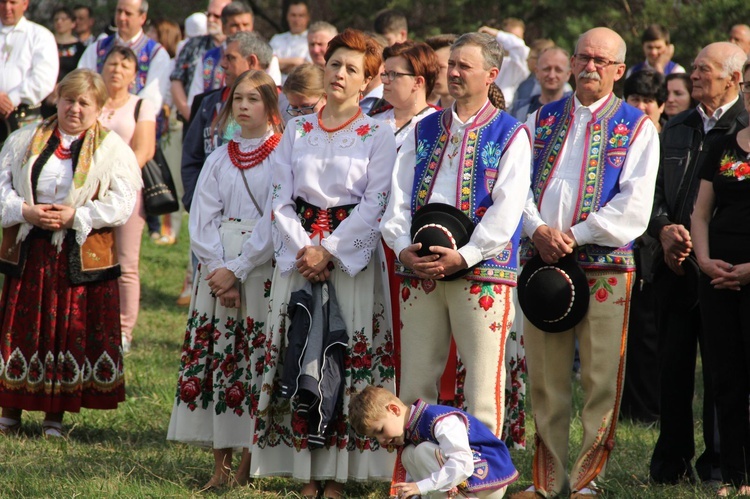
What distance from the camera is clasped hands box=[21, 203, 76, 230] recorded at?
6.09 m

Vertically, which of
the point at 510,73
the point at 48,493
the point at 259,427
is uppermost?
the point at 510,73

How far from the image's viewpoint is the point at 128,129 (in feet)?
25.8

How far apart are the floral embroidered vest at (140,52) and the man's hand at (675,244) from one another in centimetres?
541

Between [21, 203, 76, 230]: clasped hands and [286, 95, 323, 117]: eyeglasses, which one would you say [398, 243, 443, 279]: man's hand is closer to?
[286, 95, 323, 117]: eyeglasses

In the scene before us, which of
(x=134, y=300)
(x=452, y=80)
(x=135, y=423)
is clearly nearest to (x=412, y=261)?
(x=452, y=80)

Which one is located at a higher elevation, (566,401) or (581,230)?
(581,230)

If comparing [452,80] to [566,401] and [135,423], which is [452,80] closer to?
[566,401]

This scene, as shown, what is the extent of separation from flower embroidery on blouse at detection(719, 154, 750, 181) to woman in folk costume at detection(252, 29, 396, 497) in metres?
1.54

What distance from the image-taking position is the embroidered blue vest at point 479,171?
4.91 metres

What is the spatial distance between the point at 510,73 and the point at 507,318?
212 inches

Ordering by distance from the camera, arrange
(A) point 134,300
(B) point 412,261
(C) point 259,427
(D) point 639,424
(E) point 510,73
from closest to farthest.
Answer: (B) point 412,261 < (C) point 259,427 < (D) point 639,424 < (A) point 134,300 < (E) point 510,73

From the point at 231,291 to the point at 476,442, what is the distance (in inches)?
61.4

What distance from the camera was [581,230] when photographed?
4965mm

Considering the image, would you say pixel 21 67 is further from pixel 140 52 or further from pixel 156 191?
pixel 156 191
